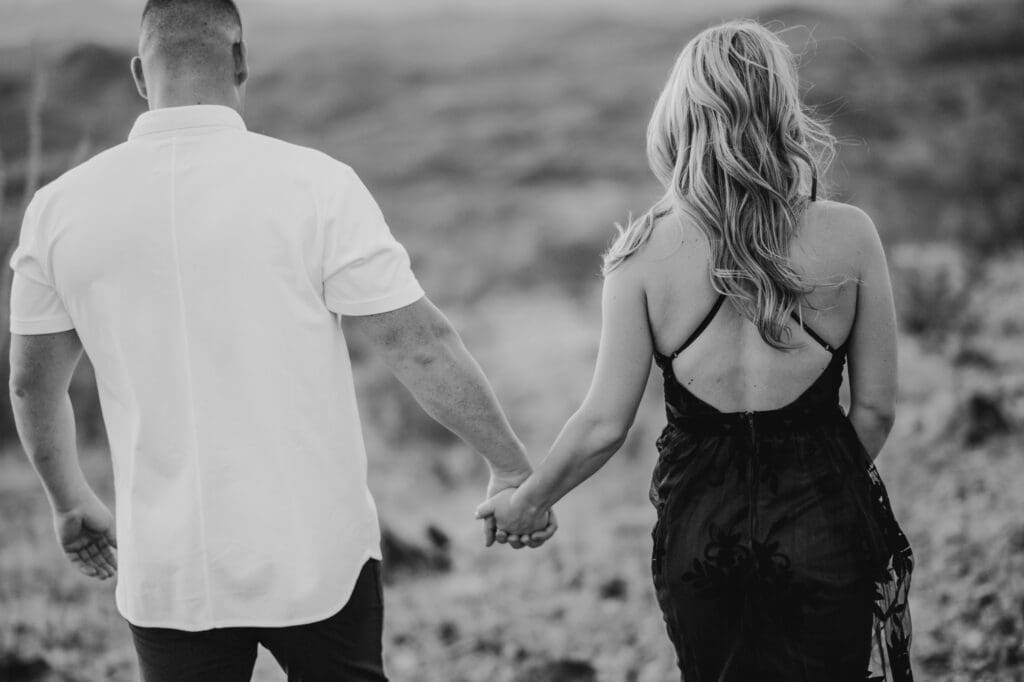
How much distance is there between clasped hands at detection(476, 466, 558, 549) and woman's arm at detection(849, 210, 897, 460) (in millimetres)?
951

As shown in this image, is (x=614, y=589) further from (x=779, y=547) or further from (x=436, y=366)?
(x=436, y=366)

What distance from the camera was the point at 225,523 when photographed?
2.06 m

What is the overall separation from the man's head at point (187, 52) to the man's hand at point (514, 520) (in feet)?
4.44

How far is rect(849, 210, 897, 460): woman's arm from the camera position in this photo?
2.19 meters

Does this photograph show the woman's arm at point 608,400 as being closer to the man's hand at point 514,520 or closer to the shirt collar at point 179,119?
the man's hand at point 514,520

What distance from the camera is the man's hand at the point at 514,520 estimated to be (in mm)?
2777

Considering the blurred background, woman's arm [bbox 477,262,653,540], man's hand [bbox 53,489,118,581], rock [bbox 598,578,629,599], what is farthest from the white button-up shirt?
rock [bbox 598,578,629,599]

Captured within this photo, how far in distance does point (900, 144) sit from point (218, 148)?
15441mm

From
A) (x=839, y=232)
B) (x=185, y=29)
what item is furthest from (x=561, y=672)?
(x=185, y=29)

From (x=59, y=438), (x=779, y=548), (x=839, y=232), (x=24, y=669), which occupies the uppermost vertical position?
(x=839, y=232)

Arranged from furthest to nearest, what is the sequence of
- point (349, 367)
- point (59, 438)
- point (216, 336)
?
point (59, 438) → point (349, 367) → point (216, 336)

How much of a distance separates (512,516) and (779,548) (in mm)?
871

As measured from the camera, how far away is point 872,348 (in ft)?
7.51

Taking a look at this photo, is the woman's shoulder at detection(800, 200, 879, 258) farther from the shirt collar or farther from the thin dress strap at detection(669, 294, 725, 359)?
the shirt collar
